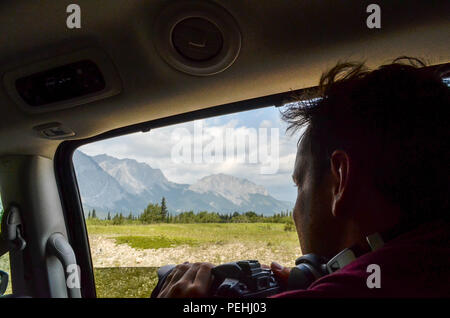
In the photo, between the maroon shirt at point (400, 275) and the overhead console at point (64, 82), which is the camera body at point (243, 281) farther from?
the overhead console at point (64, 82)

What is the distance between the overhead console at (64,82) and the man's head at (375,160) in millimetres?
1029

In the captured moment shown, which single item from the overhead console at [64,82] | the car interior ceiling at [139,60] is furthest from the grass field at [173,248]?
the overhead console at [64,82]

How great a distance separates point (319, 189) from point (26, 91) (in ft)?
5.00

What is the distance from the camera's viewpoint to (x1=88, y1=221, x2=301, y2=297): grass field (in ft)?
5.27

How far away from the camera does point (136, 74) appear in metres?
1.53

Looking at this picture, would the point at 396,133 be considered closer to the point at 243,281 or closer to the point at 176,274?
the point at 243,281

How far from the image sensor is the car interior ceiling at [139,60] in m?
1.19

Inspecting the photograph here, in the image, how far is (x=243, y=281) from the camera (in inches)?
32.5

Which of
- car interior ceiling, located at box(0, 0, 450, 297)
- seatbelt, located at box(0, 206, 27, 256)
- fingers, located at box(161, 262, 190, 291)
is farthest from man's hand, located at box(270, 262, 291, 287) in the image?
seatbelt, located at box(0, 206, 27, 256)

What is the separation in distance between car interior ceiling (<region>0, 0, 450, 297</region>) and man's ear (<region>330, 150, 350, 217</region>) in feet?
1.98

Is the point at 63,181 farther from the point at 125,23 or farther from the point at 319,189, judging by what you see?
the point at 319,189

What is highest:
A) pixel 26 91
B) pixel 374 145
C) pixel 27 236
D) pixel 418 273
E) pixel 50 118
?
pixel 26 91

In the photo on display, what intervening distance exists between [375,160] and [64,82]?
1.44 metres
